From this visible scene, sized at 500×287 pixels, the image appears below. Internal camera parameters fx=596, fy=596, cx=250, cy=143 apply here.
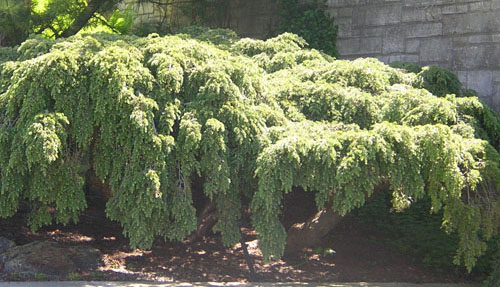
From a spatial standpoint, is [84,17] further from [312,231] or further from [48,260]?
[312,231]

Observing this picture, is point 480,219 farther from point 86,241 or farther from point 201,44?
point 86,241

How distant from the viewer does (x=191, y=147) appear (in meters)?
5.38

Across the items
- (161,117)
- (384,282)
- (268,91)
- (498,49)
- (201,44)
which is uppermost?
(498,49)

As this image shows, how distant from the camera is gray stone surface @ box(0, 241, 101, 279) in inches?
238

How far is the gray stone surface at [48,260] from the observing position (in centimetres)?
605

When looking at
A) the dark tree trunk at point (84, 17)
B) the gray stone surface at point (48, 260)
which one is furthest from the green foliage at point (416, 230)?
the dark tree trunk at point (84, 17)

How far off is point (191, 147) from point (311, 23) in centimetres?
544

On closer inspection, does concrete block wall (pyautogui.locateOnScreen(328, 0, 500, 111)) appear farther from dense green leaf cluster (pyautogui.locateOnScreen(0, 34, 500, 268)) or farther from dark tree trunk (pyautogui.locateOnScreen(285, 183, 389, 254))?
dark tree trunk (pyautogui.locateOnScreen(285, 183, 389, 254))

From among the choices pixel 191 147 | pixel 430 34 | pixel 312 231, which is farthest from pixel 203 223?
pixel 430 34

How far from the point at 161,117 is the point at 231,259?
7.56 ft

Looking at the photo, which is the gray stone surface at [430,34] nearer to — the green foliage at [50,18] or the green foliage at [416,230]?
the green foliage at [416,230]

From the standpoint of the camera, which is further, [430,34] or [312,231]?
[430,34]

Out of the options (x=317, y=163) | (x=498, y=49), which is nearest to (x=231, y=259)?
(x=317, y=163)

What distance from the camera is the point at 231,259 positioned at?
7.02 meters
